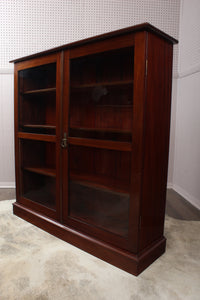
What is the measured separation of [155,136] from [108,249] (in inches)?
29.3

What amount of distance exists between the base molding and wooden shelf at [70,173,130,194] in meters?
0.34

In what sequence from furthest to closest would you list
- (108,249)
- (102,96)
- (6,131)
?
(6,131)
(102,96)
(108,249)


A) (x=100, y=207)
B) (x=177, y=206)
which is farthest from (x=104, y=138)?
(x=177, y=206)

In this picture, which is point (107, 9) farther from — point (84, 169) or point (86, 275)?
point (86, 275)

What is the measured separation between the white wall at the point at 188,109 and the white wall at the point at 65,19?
0.75 ft

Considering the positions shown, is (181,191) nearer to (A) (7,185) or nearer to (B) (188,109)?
(B) (188,109)

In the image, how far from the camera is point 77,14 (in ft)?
9.21

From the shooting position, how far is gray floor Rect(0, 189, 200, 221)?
2.22 metres

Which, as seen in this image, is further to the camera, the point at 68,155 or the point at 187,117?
the point at 187,117

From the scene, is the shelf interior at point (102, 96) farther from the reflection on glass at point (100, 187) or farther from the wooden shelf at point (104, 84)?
the reflection on glass at point (100, 187)

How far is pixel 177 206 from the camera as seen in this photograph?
2.48m

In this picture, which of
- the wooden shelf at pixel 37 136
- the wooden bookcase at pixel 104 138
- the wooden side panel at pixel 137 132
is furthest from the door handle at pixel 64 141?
the wooden side panel at pixel 137 132

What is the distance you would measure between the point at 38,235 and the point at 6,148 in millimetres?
1560

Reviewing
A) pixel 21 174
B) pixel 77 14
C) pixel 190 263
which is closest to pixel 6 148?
pixel 21 174
